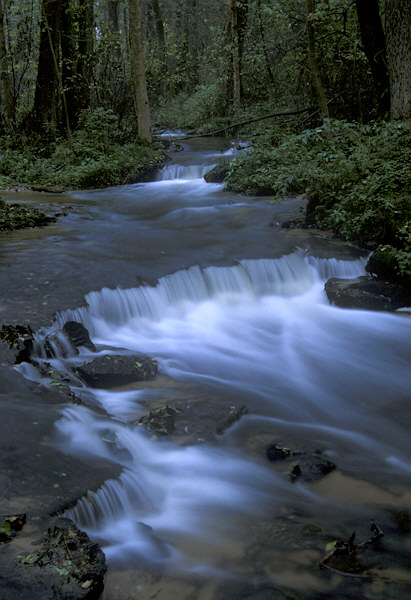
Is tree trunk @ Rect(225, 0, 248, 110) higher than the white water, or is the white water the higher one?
tree trunk @ Rect(225, 0, 248, 110)

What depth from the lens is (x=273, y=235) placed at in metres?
9.64

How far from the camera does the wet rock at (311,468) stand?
4.16 m

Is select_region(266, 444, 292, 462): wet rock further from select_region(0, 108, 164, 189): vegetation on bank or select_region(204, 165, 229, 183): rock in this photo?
select_region(0, 108, 164, 189): vegetation on bank

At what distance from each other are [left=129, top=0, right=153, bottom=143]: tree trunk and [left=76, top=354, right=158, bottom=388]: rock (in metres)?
12.0

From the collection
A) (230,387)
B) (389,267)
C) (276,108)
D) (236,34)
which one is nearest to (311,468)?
(230,387)

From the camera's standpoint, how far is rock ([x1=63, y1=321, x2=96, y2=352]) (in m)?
5.89

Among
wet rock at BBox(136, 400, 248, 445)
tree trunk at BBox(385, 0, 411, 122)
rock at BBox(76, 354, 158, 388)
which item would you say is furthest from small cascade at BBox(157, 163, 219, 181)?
wet rock at BBox(136, 400, 248, 445)

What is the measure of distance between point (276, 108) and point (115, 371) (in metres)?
15.9

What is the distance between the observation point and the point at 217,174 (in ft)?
47.3

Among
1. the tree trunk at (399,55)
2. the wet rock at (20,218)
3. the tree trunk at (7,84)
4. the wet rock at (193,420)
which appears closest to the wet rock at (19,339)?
the wet rock at (193,420)

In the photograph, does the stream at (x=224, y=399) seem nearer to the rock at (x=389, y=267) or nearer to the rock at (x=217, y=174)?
the rock at (x=389, y=267)

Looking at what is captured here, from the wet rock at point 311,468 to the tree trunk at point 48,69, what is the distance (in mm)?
14201

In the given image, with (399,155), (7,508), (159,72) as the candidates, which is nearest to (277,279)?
(399,155)

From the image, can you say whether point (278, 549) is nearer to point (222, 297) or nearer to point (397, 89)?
point (222, 297)
